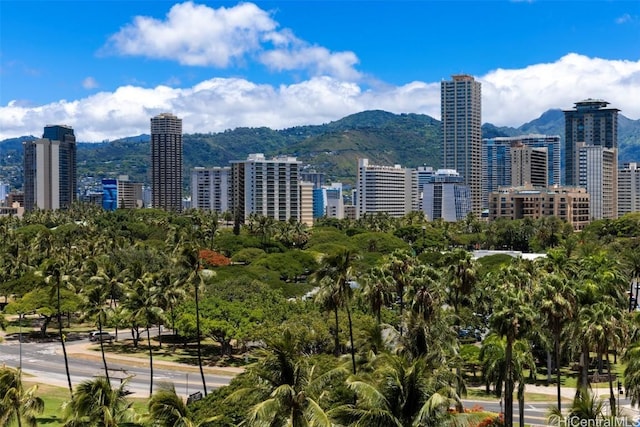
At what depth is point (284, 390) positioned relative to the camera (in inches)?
1025

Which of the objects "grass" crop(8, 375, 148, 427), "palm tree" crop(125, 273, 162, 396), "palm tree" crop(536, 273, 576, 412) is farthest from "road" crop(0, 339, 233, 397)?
"palm tree" crop(536, 273, 576, 412)

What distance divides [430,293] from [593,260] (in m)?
31.1

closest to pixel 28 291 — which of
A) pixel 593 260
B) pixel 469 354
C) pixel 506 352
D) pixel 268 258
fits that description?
pixel 268 258

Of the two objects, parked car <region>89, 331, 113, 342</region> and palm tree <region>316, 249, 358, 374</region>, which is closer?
palm tree <region>316, 249, 358, 374</region>

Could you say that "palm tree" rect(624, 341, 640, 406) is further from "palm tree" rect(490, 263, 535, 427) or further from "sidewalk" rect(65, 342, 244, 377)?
"sidewalk" rect(65, 342, 244, 377)

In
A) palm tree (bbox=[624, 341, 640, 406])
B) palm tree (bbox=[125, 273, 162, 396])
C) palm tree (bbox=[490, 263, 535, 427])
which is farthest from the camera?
palm tree (bbox=[125, 273, 162, 396])

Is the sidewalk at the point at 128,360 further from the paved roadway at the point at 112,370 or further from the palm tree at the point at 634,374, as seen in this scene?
the palm tree at the point at 634,374

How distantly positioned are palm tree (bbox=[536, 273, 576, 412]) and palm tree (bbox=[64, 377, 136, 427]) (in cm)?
3056

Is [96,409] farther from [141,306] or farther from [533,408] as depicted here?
[141,306]

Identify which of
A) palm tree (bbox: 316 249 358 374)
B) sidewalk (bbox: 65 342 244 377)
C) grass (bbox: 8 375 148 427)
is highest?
palm tree (bbox: 316 249 358 374)

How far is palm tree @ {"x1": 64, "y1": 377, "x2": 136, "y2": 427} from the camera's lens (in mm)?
32000

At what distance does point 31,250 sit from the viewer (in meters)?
141

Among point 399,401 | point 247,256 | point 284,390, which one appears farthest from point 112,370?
point 247,256

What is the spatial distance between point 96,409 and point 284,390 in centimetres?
1095
